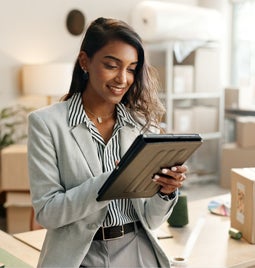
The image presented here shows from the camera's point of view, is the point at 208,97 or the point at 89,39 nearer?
the point at 89,39

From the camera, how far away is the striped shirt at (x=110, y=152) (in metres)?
1.32

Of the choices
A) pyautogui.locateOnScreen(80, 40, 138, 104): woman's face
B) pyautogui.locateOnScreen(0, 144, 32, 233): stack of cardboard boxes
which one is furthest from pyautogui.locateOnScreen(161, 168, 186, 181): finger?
pyautogui.locateOnScreen(0, 144, 32, 233): stack of cardboard boxes

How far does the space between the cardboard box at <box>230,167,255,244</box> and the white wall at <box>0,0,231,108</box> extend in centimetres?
308

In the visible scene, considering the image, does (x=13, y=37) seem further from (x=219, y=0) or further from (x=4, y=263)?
(x=4, y=263)

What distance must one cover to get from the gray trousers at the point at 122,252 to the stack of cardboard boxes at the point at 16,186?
2.80 meters

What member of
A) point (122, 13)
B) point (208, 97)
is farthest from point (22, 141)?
point (208, 97)

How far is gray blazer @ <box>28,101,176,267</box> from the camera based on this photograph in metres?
1.25

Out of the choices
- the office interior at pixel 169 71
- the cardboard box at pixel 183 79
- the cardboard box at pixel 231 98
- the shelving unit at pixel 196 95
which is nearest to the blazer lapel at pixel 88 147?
the office interior at pixel 169 71

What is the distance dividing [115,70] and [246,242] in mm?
936

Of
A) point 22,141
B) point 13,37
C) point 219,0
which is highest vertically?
point 219,0

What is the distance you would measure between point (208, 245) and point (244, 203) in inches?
8.8

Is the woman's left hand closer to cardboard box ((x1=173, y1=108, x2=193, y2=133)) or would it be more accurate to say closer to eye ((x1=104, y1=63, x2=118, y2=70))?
eye ((x1=104, y1=63, x2=118, y2=70))

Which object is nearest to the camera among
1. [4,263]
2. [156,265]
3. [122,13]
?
[156,265]

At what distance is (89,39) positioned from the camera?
137cm
